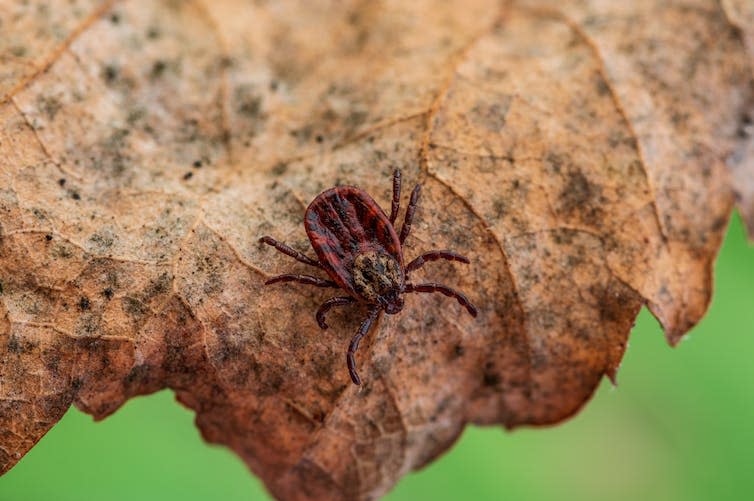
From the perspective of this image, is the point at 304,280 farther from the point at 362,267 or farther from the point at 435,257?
the point at 435,257

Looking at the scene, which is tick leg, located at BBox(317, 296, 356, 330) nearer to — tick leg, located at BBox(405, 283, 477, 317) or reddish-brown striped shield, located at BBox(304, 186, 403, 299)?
reddish-brown striped shield, located at BBox(304, 186, 403, 299)

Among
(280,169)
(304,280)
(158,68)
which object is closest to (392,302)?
(304,280)

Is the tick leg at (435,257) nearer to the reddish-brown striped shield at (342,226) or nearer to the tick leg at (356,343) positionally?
the reddish-brown striped shield at (342,226)

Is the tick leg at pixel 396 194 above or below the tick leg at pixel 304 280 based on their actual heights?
above

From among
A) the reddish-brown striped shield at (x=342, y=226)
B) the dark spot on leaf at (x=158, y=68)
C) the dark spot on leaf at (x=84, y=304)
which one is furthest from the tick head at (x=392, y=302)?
the dark spot on leaf at (x=158, y=68)

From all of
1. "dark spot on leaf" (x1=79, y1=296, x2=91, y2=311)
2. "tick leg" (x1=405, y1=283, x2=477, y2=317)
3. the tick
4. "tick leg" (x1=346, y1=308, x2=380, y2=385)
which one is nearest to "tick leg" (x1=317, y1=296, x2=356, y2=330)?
the tick
